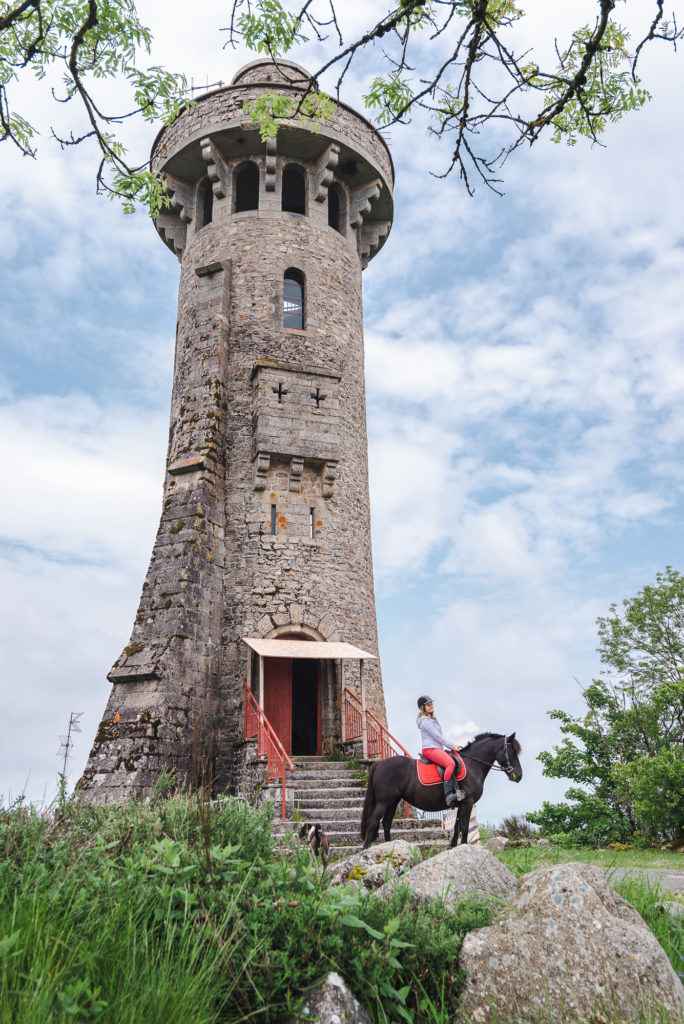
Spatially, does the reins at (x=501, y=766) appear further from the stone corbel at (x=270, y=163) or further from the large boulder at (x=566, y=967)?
the stone corbel at (x=270, y=163)

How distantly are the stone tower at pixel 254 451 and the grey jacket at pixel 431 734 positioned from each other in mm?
3756

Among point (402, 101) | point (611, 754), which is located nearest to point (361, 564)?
point (611, 754)

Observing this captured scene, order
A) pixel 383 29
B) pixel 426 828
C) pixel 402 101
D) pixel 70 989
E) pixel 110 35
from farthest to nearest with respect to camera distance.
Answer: pixel 426 828 → pixel 110 35 → pixel 402 101 → pixel 383 29 → pixel 70 989

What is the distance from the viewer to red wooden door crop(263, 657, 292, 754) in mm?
14188

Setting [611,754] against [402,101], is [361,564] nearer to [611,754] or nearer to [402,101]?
[611,754]

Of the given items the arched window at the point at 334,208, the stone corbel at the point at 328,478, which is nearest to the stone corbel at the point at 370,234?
the arched window at the point at 334,208

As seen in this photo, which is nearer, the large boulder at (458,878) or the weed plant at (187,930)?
the weed plant at (187,930)

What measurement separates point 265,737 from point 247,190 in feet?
46.6

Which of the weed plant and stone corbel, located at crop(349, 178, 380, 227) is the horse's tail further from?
stone corbel, located at crop(349, 178, 380, 227)

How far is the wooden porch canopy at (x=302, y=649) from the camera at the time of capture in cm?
1261

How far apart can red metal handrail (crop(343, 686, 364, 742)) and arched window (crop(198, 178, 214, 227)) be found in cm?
1212

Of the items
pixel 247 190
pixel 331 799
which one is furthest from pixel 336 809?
pixel 247 190

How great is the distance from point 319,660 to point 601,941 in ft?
34.3

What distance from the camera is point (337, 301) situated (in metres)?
16.8
